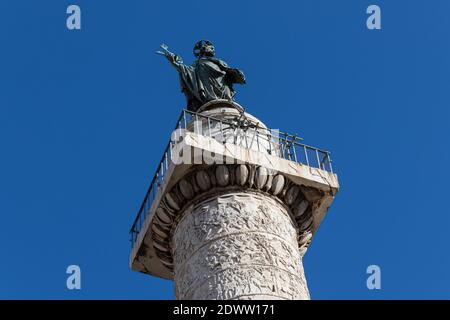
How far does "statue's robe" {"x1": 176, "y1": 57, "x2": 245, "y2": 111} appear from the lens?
12.6 metres

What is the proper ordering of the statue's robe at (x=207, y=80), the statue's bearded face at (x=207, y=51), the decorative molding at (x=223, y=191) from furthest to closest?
the statue's bearded face at (x=207, y=51)
the statue's robe at (x=207, y=80)
the decorative molding at (x=223, y=191)

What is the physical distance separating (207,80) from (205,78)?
0.18 feet

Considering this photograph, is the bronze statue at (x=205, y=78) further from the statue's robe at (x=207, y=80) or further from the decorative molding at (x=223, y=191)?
the decorative molding at (x=223, y=191)

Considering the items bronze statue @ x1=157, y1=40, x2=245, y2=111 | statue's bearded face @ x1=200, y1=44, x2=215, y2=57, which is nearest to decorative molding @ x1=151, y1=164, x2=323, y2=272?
bronze statue @ x1=157, y1=40, x2=245, y2=111

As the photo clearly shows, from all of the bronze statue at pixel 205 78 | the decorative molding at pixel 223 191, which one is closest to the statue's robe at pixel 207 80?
the bronze statue at pixel 205 78

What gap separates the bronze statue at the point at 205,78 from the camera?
495 inches

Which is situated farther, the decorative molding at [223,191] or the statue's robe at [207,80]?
the statue's robe at [207,80]

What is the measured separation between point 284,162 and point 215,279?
6.69ft

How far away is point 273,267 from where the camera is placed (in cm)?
934

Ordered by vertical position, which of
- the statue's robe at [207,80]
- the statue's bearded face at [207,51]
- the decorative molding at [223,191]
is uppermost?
the statue's bearded face at [207,51]

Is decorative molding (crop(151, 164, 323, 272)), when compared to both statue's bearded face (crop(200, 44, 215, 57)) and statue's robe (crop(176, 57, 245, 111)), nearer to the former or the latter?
statue's robe (crop(176, 57, 245, 111))
